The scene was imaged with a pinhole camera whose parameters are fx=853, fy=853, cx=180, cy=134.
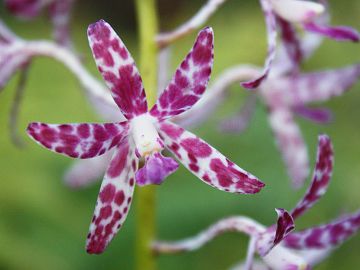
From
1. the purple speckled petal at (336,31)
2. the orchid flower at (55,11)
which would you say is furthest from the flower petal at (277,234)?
the orchid flower at (55,11)

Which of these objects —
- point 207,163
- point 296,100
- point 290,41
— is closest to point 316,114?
point 296,100

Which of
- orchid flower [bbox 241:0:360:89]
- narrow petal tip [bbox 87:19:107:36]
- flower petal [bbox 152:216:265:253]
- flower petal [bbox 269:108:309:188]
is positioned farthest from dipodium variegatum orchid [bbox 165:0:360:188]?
narrow petal tip [bbox 87:19:107:36]

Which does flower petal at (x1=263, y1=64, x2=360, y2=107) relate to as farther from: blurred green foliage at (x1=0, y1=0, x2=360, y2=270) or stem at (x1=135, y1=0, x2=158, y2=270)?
blurred green foliage at (x1=0, y1=0, x2=360, y2=270)

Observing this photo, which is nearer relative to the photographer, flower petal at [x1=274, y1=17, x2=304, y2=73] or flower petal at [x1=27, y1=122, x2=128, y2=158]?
flower petal at [x1=27, y1=122, x2=128, y2=158]

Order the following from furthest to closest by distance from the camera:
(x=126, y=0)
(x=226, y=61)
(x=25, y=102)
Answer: (x=126, y=0), (x=226, y=61), (x=25, y=102)

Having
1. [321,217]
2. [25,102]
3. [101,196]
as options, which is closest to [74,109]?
[25,102]

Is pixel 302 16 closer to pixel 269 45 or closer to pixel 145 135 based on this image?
pixel 269 45

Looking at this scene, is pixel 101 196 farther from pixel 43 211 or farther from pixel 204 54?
pixel 43 211
